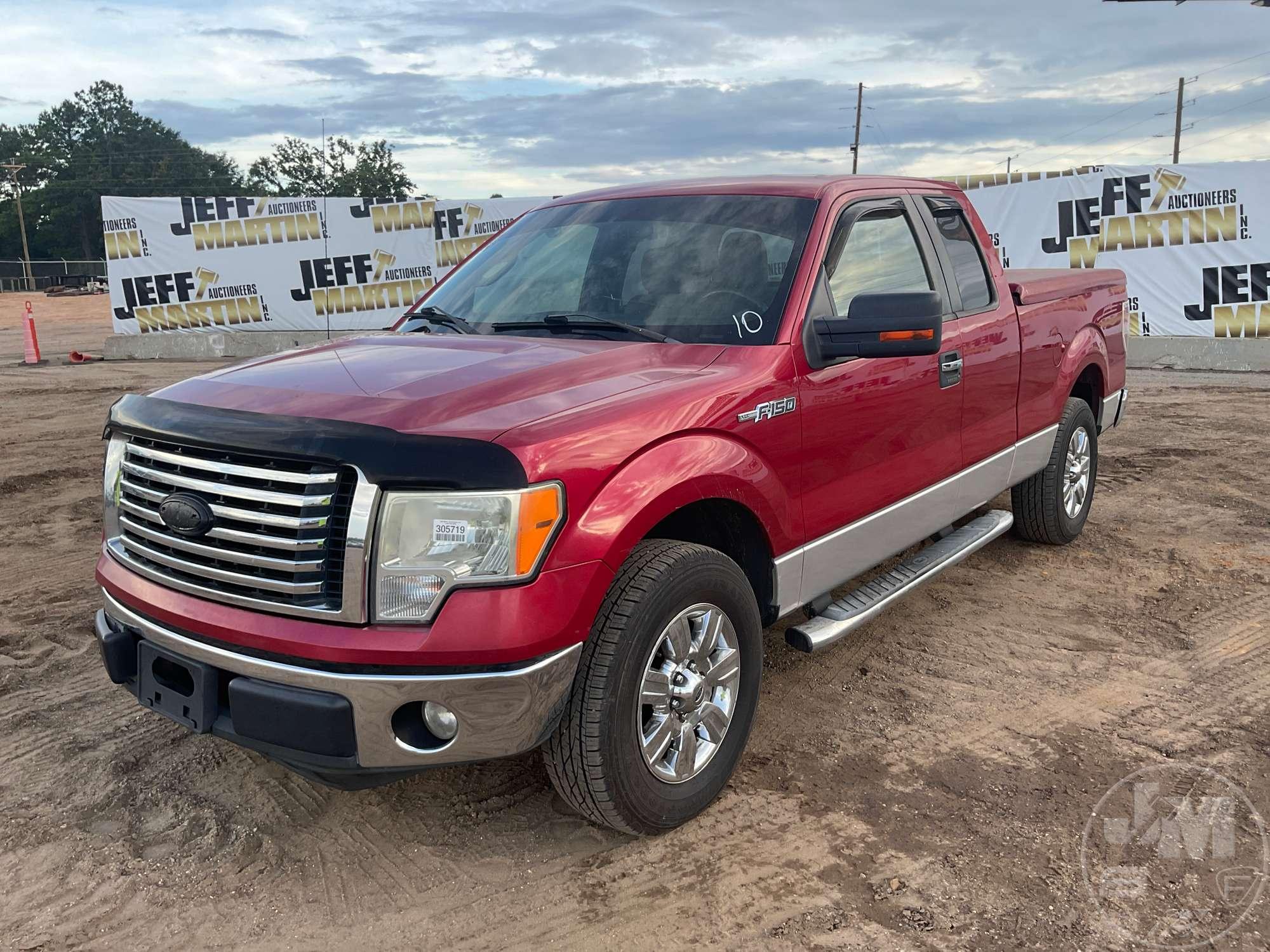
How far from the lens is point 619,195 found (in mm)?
4066

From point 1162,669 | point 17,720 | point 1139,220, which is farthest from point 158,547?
point 1139,220

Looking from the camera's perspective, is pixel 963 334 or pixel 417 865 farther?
pixel 963 334

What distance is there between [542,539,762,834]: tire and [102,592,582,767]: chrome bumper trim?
0.10 metres

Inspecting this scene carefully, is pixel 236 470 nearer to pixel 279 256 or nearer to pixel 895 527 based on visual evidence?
pixel 895 527

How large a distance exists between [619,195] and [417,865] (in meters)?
2.67

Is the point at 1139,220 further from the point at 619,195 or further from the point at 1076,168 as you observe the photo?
the point at 619,195

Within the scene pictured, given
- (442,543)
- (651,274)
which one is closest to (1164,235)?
(651,274)

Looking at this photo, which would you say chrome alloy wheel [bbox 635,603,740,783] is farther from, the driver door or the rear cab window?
the rear cab window

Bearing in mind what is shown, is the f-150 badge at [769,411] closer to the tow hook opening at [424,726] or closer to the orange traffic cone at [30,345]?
the tow hook opening at [424,726]

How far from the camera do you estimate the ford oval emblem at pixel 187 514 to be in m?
2.56

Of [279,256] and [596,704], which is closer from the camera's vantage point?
[596,704]

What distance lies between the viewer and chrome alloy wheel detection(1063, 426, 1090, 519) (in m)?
5.51

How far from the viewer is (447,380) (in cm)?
279

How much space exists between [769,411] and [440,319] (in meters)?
1.47
